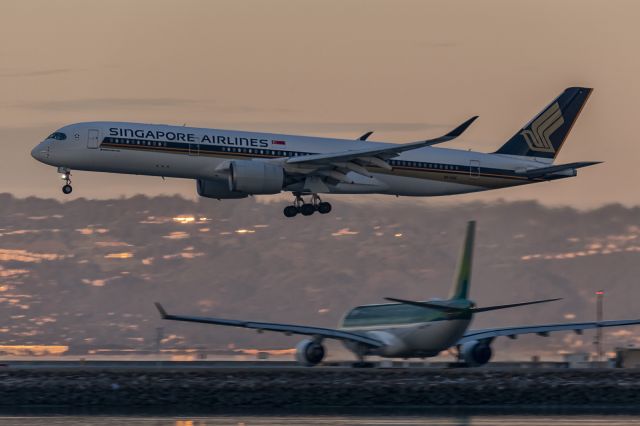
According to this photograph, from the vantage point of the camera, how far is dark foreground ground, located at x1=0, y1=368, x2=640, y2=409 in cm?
6525

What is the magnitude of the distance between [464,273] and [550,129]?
14147mm

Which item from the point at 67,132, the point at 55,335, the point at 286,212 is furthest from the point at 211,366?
the point at 55,335

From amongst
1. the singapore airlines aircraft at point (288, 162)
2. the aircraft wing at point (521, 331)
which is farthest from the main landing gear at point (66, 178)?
the aircraft wing at point (521, 331)

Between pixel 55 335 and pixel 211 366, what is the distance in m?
64.9

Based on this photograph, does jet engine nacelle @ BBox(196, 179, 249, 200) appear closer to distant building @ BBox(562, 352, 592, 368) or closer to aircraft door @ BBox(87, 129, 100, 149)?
aircraft door @ BBox(87, 129, 100, 149)

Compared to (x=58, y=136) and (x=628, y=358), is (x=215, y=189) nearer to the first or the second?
(x=58, y=136)

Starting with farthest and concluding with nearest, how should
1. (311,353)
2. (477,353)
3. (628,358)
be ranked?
(628,358) < (477,353) < (311,353)

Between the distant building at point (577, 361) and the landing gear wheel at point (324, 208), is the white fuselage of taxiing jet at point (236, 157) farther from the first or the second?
the distant building at point (577, 361)

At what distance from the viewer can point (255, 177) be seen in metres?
72.2

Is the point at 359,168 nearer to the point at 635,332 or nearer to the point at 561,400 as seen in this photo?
the point at 561,400

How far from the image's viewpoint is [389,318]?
73812 millimetres

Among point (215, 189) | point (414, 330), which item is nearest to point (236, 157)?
point (215, 189)

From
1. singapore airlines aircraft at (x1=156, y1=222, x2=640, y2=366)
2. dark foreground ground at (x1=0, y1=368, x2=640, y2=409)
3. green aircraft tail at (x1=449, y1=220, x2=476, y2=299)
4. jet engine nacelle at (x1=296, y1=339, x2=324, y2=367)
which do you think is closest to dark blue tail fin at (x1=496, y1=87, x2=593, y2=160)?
green aircraft tail at (x1=449, y1=220, x2=476, y2=299)

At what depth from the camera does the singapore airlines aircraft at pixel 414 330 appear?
71.1 m
